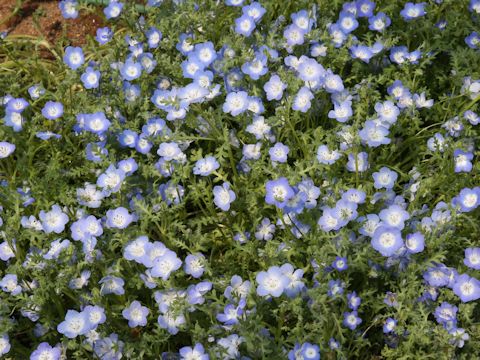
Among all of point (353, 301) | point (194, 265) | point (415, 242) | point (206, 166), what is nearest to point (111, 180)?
point (206, 166)

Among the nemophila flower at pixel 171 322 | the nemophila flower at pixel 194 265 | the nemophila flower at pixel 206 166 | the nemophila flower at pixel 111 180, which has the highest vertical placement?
the nemophila flower at pixel 111 180

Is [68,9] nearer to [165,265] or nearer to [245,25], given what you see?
[245,25]

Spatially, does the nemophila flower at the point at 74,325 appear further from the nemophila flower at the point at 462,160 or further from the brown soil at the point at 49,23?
the brown soil at the point at 49,23

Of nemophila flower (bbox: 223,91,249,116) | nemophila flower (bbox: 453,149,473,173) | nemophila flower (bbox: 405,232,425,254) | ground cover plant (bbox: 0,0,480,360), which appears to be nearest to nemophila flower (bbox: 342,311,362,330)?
ground cover plant (bbox: 0,0,480,360)

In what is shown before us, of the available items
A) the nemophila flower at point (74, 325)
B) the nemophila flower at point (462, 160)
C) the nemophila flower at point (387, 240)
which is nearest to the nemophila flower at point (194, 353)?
the nemophila flower at point (74, 325)

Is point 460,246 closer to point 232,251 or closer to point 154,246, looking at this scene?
point 232,251
